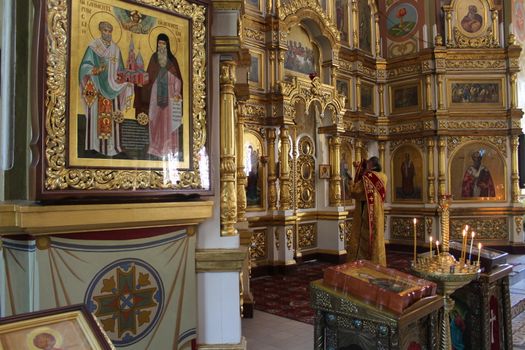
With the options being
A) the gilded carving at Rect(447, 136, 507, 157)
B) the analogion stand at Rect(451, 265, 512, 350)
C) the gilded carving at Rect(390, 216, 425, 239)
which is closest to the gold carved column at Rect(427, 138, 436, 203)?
the gilded carving at Rect(447, 136, 507, 157)

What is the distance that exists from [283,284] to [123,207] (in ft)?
18.6

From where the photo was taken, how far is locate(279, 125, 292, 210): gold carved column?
30.0 feet

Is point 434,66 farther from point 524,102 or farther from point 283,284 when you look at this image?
point 283,284

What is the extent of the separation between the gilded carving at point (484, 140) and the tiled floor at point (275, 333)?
307 inches

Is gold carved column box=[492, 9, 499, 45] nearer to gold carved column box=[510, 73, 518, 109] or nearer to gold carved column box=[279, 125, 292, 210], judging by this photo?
gold carved column box=[510, 73, 518, 109]

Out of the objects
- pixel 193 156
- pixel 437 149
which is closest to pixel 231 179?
pixel 193 156

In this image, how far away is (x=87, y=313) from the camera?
1554 mm

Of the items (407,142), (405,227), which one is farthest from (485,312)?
(407,142)

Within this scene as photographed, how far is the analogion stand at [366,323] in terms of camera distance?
2279mm

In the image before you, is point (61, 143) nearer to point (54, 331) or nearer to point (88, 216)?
point (88, 216)

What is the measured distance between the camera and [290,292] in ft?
24.0

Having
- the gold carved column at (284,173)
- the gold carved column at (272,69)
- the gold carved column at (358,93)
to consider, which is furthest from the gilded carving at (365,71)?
the gold carved column at (284,173)

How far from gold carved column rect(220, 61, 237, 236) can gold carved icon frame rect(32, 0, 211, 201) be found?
203 mm

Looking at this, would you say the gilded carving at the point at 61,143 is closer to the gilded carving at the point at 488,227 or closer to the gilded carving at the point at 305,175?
the gilded carving at the point at 305,175
